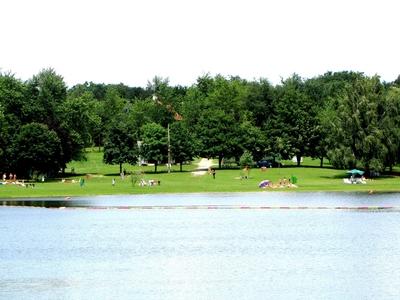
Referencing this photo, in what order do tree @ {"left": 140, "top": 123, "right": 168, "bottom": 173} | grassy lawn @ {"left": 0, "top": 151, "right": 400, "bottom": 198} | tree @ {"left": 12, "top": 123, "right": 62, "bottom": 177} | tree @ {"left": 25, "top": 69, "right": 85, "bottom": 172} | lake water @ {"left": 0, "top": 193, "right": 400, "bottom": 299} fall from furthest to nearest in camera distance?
tree @ {"left": 140, "top": 123, "right": 168, "bottom": 173}
tree @ {"left": 25, "top": 69, "right": 85, "bottom": 172}
tree @ {"left": 12, "top": 123, "right": 62, "bottom": 177}
grassy lawn @ {"left": 0, "top": 151, "right": 400, "bottom": 198}
lake water @ {"left": 0, "top": 193, "right": 400, "bottom": 299}

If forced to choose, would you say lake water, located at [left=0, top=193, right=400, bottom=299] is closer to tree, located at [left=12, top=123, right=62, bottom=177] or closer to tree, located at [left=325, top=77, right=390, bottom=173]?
tree, located at [left=325, top=77, right=390, bottom=173]

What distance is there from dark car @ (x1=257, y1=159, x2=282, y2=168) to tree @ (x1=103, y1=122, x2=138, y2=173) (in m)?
20.7

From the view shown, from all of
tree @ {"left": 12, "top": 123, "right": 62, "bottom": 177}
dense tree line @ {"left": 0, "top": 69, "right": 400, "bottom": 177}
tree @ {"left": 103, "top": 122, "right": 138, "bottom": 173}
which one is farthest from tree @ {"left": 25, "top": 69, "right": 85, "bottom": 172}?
tree @ {"left": 12, "top": 123, "right": 62, "bottom": 177}

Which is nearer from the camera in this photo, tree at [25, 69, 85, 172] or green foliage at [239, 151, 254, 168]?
tree at [25, 69, 85, 172]

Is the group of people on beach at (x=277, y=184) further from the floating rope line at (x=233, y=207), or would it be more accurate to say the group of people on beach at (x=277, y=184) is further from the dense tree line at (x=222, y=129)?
the floating rope line at (x=233, y=207)

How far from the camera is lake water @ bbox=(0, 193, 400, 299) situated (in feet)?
145

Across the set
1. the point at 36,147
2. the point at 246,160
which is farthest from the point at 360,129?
the point at 36,147

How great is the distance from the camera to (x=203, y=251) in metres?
58.1

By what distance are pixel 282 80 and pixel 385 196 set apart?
Result: 3271 inches

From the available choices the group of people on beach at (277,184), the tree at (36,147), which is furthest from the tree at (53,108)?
the group of people on beach at (277,184)

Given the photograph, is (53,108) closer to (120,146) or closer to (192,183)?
(120,146)

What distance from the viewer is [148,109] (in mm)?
179625

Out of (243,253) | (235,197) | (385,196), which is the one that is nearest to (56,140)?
(235,197)

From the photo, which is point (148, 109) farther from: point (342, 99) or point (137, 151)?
point (342, 99)
